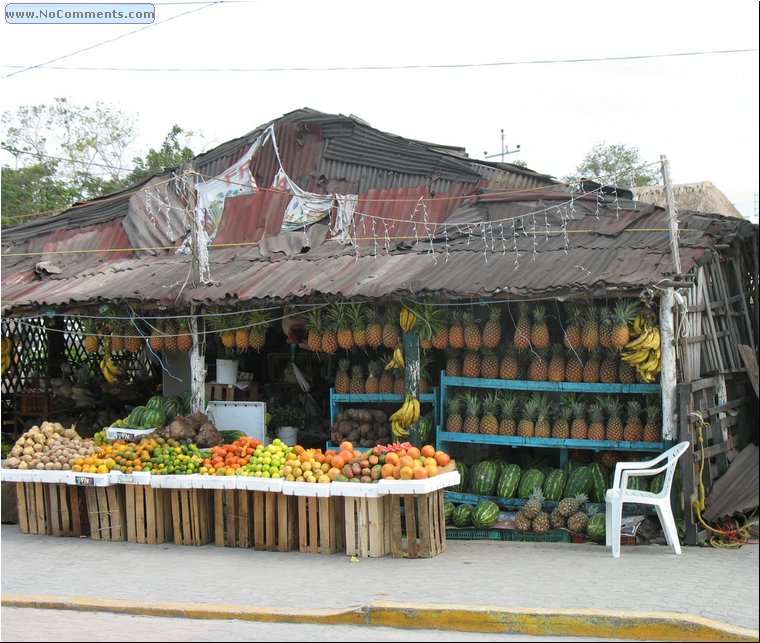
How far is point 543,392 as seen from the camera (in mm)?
10648

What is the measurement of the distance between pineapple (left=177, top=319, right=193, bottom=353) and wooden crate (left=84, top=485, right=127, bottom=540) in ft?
7.42

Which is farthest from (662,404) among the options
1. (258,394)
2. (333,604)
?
(258,394)

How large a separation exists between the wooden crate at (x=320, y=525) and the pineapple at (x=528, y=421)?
2.31 meters

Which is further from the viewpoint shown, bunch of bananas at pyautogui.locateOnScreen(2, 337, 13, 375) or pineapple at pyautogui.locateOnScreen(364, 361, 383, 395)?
bunch of bananas at pyautogui.locateOnScreen(2, 337, 13, 375)

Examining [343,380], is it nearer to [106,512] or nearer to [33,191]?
[106,512]

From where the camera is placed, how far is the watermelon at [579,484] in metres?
10.3

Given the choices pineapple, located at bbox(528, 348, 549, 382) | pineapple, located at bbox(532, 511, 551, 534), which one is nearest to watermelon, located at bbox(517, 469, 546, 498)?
pineapple, located at bbox(532, 511, 551, 534)

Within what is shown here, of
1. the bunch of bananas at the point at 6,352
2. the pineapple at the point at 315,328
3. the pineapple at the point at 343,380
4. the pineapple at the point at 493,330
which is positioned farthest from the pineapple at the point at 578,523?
the bunch of bananas at the point at 6,352

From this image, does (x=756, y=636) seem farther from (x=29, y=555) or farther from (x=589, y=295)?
(x=29, y=555)

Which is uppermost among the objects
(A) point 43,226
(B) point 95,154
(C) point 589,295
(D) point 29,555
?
(B) point 95,154

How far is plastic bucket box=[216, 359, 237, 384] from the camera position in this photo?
12.9 metres

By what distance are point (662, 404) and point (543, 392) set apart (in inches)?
56.2

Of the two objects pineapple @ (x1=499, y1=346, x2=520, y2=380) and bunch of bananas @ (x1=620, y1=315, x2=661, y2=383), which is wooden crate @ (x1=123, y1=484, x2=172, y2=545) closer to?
pineapple @ (x1=499, y1=346, x2=520, y2=380)

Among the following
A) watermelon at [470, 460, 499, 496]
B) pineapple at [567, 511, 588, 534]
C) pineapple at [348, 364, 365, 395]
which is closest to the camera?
Answer: pineapple at [567, 511, 588, 534]
